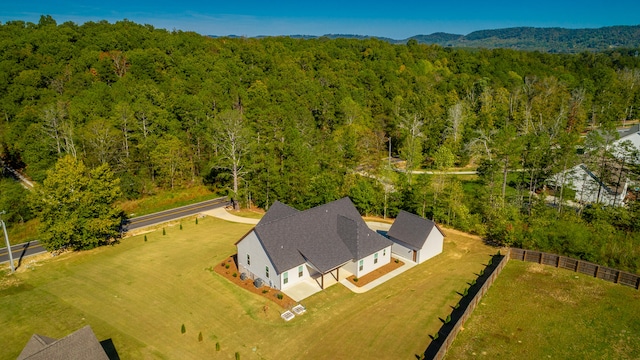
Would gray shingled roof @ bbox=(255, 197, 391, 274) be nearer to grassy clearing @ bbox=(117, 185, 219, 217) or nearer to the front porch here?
the front porch

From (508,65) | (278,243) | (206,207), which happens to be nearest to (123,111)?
(206,207)

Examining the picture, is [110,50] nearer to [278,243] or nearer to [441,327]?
[278,243]

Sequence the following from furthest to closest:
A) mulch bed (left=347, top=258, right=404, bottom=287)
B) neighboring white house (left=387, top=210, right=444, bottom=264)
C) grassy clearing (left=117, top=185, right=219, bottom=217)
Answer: grassy clearing (left=117, top=185, right=219, bottom=217)
neighboring white house (left=387, top=210, right=444, bottom=264)
mulch bed (left=347, top=258, right=404, bottom=287)

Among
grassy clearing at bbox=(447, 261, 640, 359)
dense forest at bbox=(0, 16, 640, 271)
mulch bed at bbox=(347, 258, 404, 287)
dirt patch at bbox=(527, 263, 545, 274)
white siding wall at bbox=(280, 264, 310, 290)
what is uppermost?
dense forest at bbox=(0, 16, 640, 271)

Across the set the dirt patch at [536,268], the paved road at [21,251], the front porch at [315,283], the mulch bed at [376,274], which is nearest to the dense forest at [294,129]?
the dirt patch at [536,268]

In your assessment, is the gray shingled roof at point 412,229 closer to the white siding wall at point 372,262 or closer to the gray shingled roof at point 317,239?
the white siding wall at point 372,262

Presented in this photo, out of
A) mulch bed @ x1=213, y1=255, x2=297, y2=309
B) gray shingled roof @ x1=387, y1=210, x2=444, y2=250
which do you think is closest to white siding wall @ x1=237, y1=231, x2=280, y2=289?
mulch bed @ x1=213, y1=255, x2=297, y2=309
